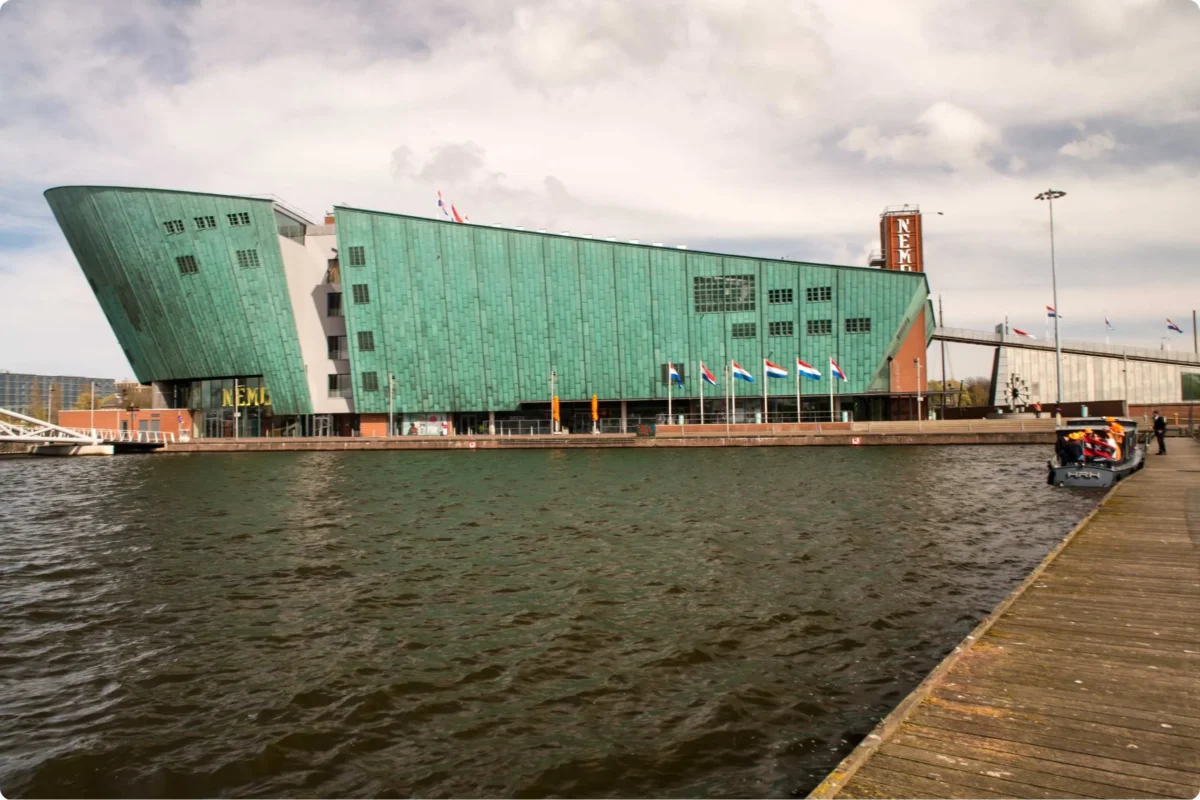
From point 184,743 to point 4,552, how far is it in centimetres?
1669

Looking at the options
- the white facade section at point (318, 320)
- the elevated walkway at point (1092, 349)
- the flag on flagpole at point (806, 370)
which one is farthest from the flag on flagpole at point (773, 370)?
the white facade section at point (318, 320)

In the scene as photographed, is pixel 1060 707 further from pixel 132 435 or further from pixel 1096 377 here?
pixel 132 435

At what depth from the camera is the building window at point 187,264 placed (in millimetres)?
78125

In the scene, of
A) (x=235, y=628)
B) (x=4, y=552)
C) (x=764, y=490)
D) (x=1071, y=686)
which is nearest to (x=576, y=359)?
(x=764, y=490)

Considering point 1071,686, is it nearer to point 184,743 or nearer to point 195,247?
point 184,743

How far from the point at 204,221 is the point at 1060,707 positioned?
3341 inches

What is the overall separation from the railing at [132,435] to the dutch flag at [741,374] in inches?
2238

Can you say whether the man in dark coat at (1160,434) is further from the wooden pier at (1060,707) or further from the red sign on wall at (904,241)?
the red sign on wall at (904,241)

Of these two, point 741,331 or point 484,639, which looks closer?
point 484,639

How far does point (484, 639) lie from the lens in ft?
40.8

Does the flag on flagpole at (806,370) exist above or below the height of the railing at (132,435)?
above

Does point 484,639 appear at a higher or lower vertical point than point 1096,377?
lower

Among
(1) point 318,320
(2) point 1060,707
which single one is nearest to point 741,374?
(1) point 318,320

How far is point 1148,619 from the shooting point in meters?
9.80
